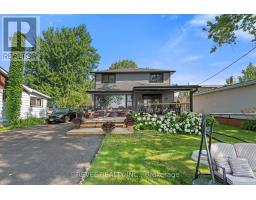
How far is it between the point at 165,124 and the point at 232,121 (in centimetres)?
763

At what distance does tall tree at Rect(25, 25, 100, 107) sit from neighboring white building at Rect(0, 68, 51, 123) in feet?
47.0

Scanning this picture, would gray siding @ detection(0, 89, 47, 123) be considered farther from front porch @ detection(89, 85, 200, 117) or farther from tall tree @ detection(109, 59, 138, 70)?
tall tree @ detection(109, 59, 138, 70)

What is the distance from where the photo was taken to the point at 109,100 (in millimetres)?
24453

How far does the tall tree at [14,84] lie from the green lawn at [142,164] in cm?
1103

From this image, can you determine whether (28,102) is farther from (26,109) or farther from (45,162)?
(45,162)

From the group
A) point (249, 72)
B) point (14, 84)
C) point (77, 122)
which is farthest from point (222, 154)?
point (249, 72)

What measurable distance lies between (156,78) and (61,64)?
24.3 metres

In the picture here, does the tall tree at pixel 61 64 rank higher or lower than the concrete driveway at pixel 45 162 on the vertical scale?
higher

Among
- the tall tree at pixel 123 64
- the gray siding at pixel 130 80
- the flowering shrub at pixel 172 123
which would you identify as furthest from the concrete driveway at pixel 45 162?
the tall tree at pixel 123 64

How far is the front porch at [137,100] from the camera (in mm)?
19828

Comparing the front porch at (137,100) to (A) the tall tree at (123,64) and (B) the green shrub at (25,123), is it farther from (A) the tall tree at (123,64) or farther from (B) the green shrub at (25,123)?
(A) the tall tree at (123,64)

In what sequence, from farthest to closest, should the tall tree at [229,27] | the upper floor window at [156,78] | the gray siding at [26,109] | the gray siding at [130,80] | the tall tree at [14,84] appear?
1. the upper floor window at [156,78]
2. the gray siding at [130,80]
3. the gray siding at [26,109]
4. the tall tree at [14,84]
5. the tall tree at [229,27]
